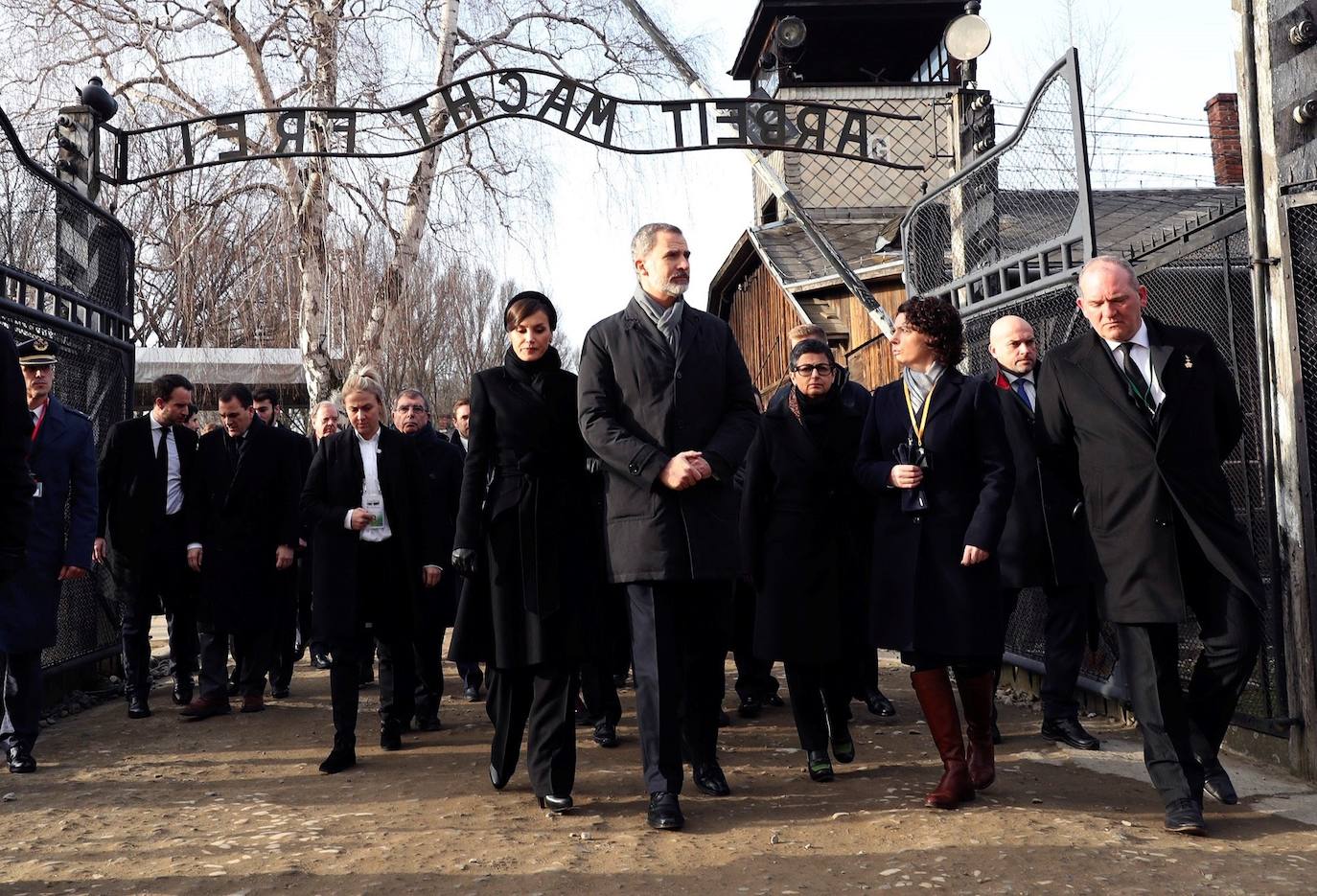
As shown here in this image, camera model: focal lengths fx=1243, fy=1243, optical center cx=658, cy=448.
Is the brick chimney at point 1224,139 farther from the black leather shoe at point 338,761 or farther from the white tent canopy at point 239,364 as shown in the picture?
the black leather shoe at point 338,761

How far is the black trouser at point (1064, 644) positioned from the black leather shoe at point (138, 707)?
5.42 m

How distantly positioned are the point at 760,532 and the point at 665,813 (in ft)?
5.18

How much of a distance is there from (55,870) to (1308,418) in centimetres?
537

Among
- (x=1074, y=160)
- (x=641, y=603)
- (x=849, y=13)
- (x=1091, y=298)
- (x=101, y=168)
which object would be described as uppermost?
(x=849, y=13)

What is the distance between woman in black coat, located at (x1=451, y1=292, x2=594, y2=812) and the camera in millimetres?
5176

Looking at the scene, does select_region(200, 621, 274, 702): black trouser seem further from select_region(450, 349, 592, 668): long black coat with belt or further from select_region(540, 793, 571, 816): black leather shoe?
select_region(540, 793, 571, 816): black leather shoe

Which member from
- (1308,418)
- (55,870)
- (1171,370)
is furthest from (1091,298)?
(55,870)

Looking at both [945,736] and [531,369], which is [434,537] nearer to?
[531,369]

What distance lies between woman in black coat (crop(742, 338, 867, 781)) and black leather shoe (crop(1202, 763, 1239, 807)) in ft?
5.20

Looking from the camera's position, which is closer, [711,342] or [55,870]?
[55,870]

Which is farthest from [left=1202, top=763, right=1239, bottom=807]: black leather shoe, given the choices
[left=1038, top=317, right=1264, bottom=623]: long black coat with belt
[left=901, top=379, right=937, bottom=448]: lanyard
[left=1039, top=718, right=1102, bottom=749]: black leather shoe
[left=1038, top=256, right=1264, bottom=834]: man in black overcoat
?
[left=901, top=379, right=937, bottom=448]: lanyard

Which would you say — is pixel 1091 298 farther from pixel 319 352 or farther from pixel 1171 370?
pixel 319 352

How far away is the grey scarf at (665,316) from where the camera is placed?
5133mm

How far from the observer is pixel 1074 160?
703 centimetres
